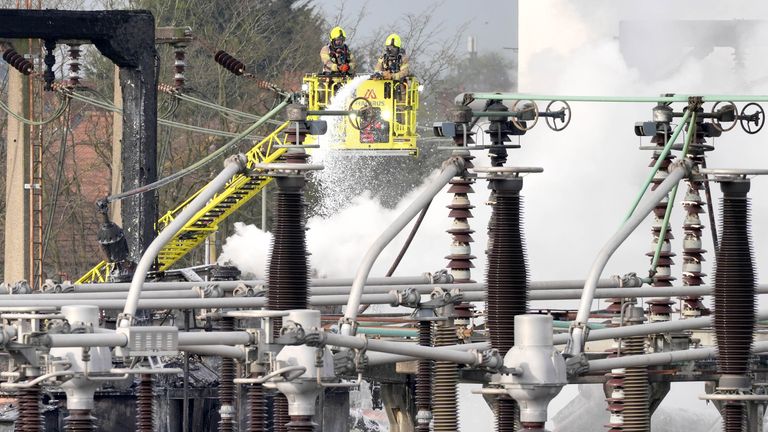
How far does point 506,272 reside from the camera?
88.0 ft

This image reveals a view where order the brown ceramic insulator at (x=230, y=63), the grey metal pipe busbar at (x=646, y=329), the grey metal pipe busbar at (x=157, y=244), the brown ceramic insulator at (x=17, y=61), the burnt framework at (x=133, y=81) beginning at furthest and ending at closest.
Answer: the brown ceramic insulator at (x=230, y=63), the brown ceramic insulator at (x=17, y=61), the burnt framework at (x=133, y=81), the grey metal pipe busbar at (x=646, y=329), the grey metal pipe busbar at (x=157, y=244)

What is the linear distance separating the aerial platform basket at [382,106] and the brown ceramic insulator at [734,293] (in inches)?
937

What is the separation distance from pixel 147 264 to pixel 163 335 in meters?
1.05

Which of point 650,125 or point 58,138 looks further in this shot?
point 58,138

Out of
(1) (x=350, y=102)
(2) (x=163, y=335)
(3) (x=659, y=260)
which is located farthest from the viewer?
(1) (x=350, y=102)

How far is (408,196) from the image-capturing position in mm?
Answer: 64438

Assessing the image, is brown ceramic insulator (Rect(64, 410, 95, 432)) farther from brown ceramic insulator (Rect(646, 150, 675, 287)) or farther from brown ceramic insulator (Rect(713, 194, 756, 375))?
brown ceramic insulator (Rect(646, 150, 675, 287))

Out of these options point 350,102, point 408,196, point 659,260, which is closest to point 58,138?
point 408,196

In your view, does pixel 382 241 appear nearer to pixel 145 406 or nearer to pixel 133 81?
pixel 145 406

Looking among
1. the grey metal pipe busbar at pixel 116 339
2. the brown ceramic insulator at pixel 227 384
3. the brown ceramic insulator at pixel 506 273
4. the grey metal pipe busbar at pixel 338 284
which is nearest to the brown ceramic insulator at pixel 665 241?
the grey metal pipe busbar at pixel 338 284

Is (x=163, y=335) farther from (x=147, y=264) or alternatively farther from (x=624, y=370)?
(x=624, y=370)

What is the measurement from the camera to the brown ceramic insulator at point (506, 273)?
87.6 ft

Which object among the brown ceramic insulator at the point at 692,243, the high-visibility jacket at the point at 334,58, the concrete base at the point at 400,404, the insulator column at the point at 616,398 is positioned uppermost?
the high-visibility jacket at the point at 334,58

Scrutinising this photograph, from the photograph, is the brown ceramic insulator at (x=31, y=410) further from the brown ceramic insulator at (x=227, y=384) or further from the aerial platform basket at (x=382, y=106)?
the aerial platform basket at (x=382, y=106)
